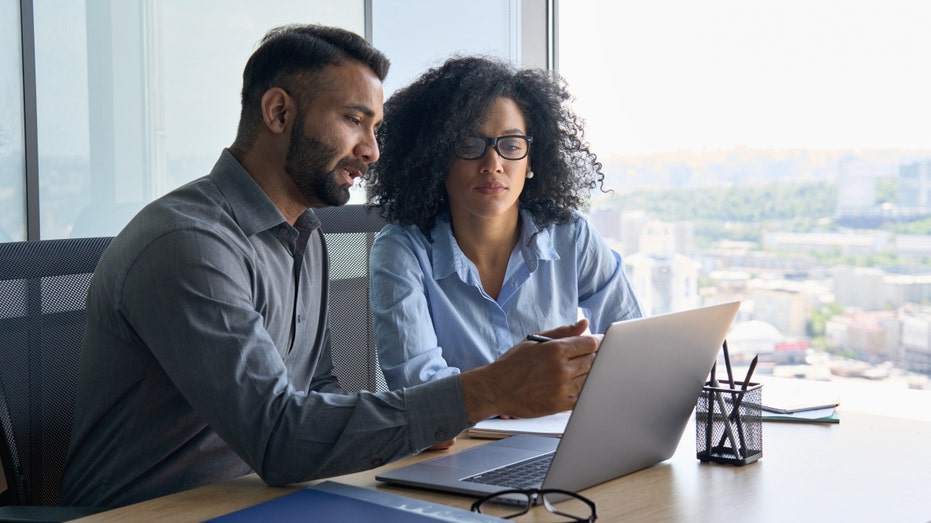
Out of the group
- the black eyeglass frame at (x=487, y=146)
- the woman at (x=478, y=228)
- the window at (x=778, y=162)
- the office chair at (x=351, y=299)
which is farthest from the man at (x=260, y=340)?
the window at (x=778, y=162)

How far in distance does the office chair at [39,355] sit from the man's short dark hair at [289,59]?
0.33m

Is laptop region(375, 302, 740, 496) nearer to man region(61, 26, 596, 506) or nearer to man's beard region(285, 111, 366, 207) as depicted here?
man region(61, 26, 596, 506)

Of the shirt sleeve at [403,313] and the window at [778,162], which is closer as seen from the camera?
the shirt sleeve at [403,313]

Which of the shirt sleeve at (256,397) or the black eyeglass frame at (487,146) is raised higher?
the black eyeglass frame at (487,146)

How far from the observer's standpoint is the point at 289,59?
5.27ft

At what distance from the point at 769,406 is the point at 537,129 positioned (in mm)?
912

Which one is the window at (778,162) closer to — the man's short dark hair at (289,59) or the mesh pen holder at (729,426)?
the mesh pen holder at (729,426)

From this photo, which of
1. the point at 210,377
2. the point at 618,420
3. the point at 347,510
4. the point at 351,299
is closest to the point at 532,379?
the point at 618,420

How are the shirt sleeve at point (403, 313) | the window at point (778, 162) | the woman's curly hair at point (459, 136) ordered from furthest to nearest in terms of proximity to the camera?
the window at point (778, 162) < the woman's curly hair at point (459, 136) < the shirt sleeve at point (403, 313)

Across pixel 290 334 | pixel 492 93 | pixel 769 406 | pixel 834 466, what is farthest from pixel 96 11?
pixel 834 466

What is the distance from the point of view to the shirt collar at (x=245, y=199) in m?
1.50

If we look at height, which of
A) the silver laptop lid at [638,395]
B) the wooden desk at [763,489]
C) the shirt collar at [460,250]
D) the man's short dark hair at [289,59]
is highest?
the man's short dark hair at [289,59]

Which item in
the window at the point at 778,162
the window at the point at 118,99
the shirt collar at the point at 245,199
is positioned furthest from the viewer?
the window at the point at 778,162

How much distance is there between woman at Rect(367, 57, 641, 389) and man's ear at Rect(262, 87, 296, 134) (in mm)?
436
